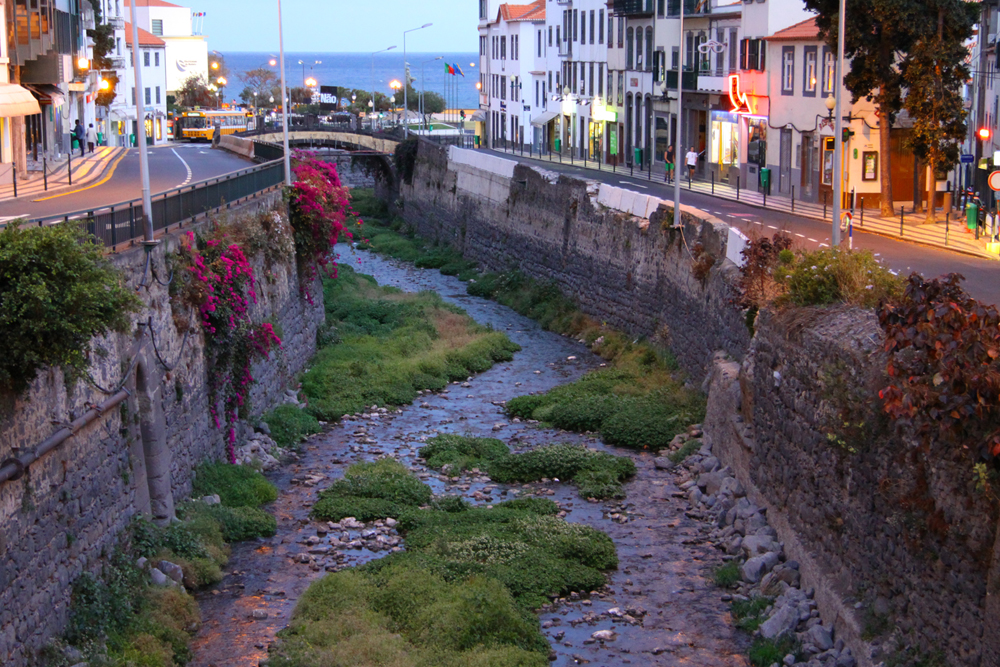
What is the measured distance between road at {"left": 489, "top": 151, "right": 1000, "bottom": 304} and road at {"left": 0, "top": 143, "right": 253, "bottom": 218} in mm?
15121

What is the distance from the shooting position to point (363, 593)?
15273 millimetres

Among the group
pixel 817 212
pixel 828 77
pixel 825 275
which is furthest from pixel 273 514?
pixel 828 77

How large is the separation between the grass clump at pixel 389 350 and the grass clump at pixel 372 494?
4998mm

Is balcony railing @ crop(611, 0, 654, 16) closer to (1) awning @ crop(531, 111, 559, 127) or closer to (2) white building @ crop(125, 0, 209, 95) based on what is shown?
(1) awning @ crop(531, 111, 559, 127)

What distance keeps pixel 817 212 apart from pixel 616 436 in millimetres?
17603

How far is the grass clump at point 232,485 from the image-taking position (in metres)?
19.0

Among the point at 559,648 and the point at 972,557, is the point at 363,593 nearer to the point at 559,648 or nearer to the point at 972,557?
the point at 559,648

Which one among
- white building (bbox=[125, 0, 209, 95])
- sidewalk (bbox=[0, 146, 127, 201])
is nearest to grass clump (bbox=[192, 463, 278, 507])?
sidewalk (bbox=[0, 146, 127, 201])

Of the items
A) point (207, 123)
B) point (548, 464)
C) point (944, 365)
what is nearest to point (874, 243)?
point (548, 464)

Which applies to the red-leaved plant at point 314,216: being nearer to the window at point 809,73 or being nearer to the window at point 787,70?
the window at point 809,73

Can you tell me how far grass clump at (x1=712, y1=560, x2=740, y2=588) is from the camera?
16.1 m

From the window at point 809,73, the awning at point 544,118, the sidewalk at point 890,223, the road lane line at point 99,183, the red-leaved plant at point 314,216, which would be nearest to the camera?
the sidewalk at point 890,223

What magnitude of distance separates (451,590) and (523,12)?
72.0 metres

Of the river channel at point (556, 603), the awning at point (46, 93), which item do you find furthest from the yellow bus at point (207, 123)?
the river channel at point (556, 603)
